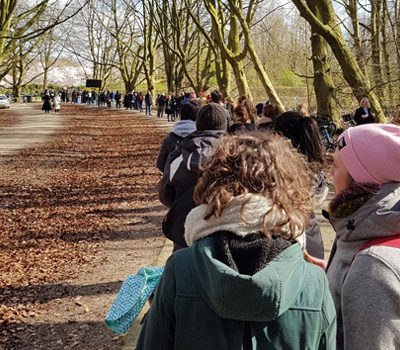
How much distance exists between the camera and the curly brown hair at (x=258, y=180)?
1545mm

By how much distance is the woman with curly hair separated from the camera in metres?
1.41

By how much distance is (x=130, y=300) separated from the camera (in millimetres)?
2729

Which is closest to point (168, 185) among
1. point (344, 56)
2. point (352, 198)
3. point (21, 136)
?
point (352, 198)

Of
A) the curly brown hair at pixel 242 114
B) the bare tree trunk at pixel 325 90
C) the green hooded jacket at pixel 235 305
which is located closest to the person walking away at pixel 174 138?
the curly brown hair at pixel 242 114

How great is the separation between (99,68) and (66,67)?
36.9 m

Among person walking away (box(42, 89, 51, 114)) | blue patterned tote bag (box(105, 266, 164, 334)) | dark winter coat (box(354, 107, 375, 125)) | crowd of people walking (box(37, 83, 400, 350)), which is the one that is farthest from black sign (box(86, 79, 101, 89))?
crowd of people walking (box(37, 83, 400, 350))

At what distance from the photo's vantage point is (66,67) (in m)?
102

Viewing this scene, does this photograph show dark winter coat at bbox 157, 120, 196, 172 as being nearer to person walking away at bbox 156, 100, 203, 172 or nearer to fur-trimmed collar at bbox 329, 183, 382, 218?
person walking away at bbox 156, 100, 203, 172

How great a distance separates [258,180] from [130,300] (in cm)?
150

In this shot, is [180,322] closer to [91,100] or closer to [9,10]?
[9,10]

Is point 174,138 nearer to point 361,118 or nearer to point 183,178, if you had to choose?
point 183,178

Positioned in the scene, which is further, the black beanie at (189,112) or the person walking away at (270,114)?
the person walking away at (270,114)

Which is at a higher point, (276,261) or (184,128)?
(184,128)

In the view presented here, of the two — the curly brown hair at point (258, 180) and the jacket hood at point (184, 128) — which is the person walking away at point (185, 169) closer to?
the jacket hood at point (184, 128)
